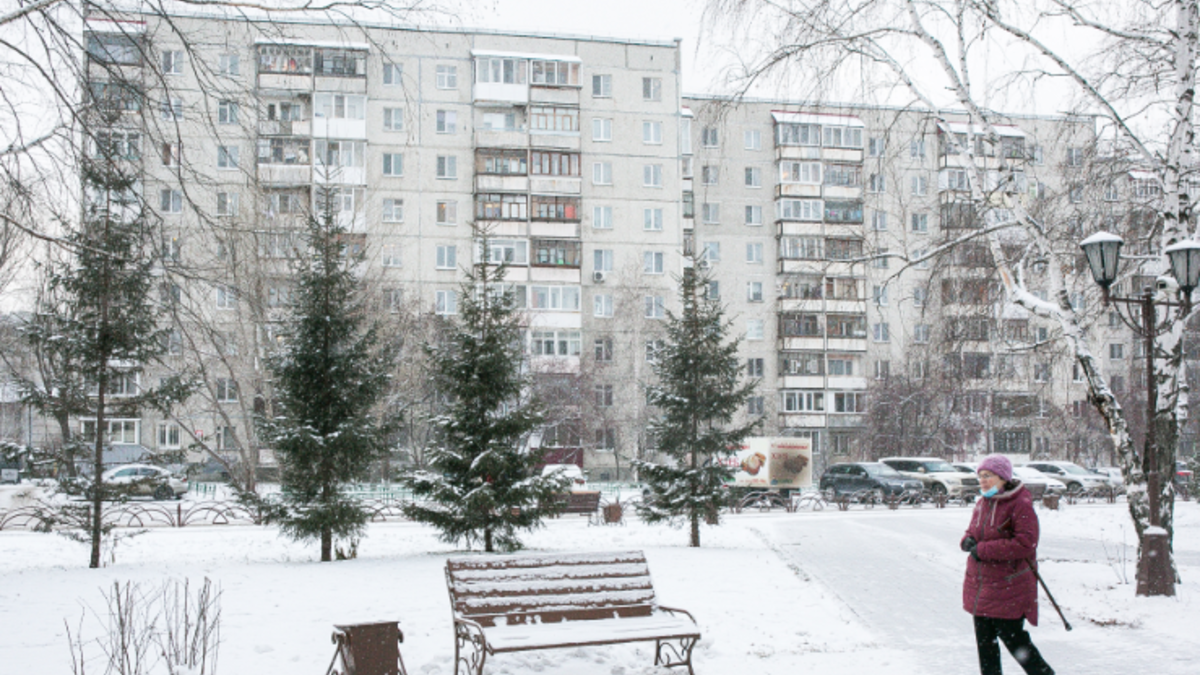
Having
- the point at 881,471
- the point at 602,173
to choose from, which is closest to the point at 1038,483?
the point at 881,471

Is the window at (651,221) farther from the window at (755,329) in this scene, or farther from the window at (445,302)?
the window at (445,302)

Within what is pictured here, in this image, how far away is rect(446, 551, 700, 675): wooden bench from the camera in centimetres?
723

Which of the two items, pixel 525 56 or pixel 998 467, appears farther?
pixel 525 56

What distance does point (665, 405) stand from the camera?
1836cm

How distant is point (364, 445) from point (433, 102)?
4002cm

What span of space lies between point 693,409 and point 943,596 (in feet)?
23.8

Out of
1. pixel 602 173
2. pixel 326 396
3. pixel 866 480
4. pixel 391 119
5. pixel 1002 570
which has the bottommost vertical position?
pixel 866 480

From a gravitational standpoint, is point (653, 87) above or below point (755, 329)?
above

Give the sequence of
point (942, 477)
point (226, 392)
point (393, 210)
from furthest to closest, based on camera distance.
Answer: point (393, 210), point (226, 392), point (942, 477)

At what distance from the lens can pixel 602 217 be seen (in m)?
55.2

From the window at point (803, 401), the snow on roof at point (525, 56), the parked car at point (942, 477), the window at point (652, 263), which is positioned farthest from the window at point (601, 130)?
the parked car at point (942, 477)

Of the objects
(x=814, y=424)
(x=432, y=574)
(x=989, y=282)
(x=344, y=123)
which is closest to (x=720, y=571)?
(x=432, y=574)

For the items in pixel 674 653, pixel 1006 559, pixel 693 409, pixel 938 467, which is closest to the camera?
pixel 1006 559

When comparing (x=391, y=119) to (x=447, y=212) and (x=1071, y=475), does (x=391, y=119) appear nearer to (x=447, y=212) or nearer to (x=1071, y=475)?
(x=447, y=212)
